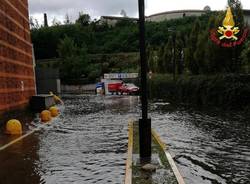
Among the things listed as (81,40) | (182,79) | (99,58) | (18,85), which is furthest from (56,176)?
(81,40)

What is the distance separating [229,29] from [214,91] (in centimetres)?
422

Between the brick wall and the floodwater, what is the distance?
4.12 meters

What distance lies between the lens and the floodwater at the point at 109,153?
9.73m

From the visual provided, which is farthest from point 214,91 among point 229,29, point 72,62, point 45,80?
point 72,62

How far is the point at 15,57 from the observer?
27.0 meters

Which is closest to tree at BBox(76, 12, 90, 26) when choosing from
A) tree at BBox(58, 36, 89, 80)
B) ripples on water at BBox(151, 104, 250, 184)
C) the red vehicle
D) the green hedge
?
tree at BBox(58, 36, 89, 80)

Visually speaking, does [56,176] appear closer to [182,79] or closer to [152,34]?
[182,79]

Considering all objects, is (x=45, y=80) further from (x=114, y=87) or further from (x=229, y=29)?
(x=229, y=29)

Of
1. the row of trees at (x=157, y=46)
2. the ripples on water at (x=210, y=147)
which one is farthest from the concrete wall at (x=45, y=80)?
the ripples on water at (x=210, y=147)

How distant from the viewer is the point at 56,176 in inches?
389

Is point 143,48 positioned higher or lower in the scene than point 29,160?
higher

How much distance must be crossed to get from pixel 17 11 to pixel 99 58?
68096 millimetres

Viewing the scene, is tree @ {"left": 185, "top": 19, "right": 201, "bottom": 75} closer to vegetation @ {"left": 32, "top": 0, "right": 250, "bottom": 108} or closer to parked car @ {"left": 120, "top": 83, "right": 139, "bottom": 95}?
vegetation @ {"left": 32, "top": 0, "right": 250, "bottom": 108}

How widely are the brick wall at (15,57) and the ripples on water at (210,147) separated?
841 cm
